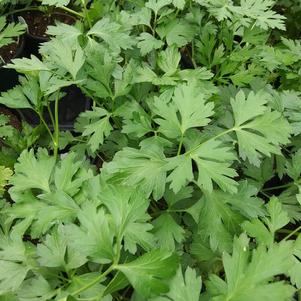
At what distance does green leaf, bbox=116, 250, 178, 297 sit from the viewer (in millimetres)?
750

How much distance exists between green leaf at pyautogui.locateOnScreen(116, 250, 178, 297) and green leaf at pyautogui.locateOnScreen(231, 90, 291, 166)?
32cm

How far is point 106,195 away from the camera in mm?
833

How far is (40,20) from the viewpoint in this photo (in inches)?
75.2

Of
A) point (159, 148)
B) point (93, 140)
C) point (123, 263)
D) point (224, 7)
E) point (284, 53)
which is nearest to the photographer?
point (123, 263)

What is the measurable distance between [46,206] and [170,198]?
28 centimetres

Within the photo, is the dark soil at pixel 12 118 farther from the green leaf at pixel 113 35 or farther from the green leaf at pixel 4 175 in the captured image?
the green leaf at pixel 113 35

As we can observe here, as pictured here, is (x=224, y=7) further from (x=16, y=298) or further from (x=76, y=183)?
(x=16, y=298)

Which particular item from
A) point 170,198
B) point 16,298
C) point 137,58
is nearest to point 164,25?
point 137,58

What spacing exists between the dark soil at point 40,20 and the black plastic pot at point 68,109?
0.33 m

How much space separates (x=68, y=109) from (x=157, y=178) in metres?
0.97

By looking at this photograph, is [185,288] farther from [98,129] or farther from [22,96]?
[22,96]

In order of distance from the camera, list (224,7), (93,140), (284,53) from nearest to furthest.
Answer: (93,140) < (224,7) < (284,53)

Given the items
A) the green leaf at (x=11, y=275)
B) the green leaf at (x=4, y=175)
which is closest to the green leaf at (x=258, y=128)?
the green leaf at (x=11, y=275)

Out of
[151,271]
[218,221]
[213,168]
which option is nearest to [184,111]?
[213,168]
